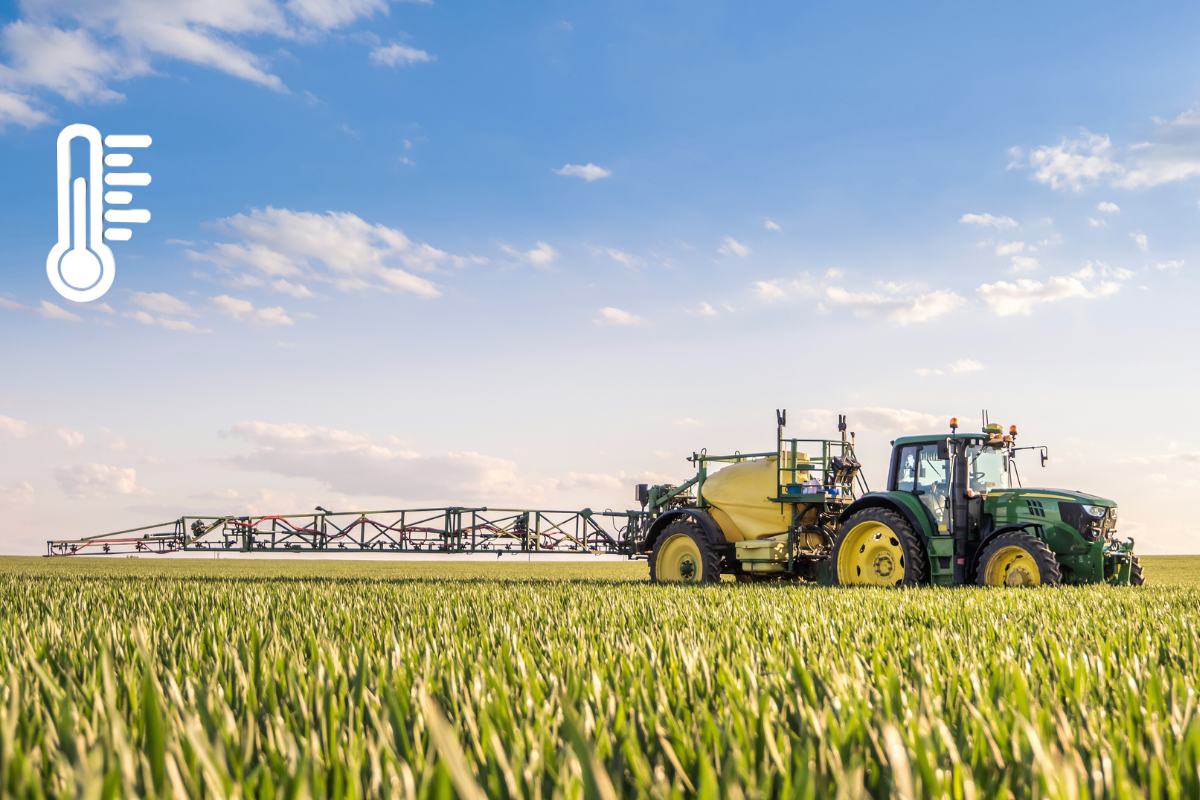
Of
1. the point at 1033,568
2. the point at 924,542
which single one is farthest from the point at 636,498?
the point at 1033,568

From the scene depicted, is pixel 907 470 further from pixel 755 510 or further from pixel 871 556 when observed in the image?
pixel 755 510

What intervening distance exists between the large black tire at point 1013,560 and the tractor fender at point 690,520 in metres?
3.81

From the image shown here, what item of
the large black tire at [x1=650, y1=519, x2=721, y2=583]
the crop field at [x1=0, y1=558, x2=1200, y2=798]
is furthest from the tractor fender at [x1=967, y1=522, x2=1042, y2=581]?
the crop field at [x1=0, y1=558, x2=1200, y2=798]

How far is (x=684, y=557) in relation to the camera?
1591 centimetres

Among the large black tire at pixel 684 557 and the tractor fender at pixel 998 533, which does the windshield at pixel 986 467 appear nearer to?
the tractor fender at pixel 998 533

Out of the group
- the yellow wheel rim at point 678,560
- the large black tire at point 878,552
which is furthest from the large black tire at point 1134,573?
the yellow wheel rim at point 678,560

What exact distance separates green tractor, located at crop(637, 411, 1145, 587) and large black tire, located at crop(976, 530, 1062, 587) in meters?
0.01

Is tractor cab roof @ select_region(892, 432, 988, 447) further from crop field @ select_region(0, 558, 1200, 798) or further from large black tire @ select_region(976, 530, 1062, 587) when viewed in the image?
crop field @ select_region(0, 558, 1200, 798)

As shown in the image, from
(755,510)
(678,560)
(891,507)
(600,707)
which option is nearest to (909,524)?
(891,507)

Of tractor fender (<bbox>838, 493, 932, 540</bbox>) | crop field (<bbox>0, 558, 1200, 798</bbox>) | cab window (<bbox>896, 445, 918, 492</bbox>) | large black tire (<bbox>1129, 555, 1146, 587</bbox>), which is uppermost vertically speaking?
cab window (<bbox>896, 445, 918, 492</bbox>)

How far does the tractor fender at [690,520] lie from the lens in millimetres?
15164

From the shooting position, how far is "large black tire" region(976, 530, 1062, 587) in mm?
11992

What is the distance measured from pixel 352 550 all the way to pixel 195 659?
19.1 m

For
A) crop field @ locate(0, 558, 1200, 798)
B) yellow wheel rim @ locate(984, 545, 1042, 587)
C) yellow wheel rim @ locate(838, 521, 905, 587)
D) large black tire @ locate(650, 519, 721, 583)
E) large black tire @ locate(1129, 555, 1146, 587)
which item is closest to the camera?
crop field @ locate(0, 558, 1200, 798)
